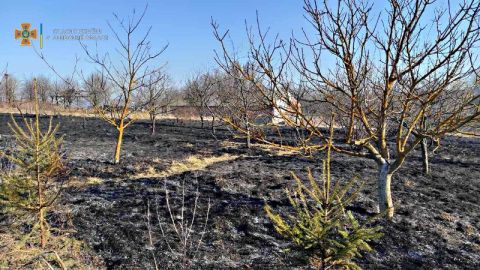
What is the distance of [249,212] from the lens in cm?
623

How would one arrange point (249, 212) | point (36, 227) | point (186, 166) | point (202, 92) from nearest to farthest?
point (36, 227)
point (249, 212)
point (186, 166)
point (202, 92)

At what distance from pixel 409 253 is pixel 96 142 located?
1363 cm

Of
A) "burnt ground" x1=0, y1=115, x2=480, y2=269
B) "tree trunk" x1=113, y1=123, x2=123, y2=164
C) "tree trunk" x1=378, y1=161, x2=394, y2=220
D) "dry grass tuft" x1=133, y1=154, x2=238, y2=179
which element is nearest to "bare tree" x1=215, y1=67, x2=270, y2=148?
"burnt ground" x1=0, y1=115, x2=480, y2=269

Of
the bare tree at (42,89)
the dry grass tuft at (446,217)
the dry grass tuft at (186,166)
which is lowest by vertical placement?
the dry grass tuft at (446,217)

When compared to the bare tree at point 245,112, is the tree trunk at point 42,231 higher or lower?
lower

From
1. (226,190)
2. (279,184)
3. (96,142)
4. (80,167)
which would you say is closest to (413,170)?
(279,184)

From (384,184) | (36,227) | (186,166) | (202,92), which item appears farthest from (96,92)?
(202,92)

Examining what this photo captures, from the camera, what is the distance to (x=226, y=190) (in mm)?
7625

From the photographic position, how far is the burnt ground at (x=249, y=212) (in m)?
4.63

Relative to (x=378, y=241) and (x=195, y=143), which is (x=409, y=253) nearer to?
(x=378, y=241)

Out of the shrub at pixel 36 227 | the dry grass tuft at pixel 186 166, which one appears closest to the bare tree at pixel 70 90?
the dry grass tuft at pixel 186 166

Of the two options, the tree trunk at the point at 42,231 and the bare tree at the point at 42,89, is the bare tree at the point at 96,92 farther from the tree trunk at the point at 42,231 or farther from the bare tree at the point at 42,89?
the bare tree at the point at 42,89

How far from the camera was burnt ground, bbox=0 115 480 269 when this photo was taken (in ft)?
15.2

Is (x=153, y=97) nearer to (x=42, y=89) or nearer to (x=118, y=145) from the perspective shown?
(x=118, y=145)
